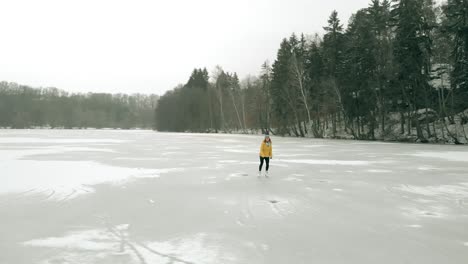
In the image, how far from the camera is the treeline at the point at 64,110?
111250mm

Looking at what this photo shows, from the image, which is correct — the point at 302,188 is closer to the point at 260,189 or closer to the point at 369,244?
the point at 260,189

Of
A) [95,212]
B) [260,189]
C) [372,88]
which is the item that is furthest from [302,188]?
[372,88]

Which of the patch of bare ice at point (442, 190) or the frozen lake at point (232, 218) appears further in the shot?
the patch of bare ice at point (442, 190)

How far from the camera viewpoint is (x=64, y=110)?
125 metres

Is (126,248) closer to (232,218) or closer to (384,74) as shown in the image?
(232,218)

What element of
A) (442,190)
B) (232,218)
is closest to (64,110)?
(232,218)

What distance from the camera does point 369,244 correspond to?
4508 millimetres

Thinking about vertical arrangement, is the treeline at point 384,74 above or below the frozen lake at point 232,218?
above

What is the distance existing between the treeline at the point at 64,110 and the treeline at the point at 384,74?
95302mm

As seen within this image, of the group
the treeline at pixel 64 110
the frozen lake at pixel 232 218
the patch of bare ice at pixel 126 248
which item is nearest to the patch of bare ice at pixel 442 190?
the frozen lake at pixel 232 218

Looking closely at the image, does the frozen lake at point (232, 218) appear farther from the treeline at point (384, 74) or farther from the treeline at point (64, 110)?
the treeline at point (64, 110)

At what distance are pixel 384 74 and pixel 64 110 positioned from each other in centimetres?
12382

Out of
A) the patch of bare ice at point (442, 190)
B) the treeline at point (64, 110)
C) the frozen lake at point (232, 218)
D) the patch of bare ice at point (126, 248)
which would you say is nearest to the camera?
the patch of bare ice at point (126, 248)

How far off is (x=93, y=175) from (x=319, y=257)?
9.11 m
